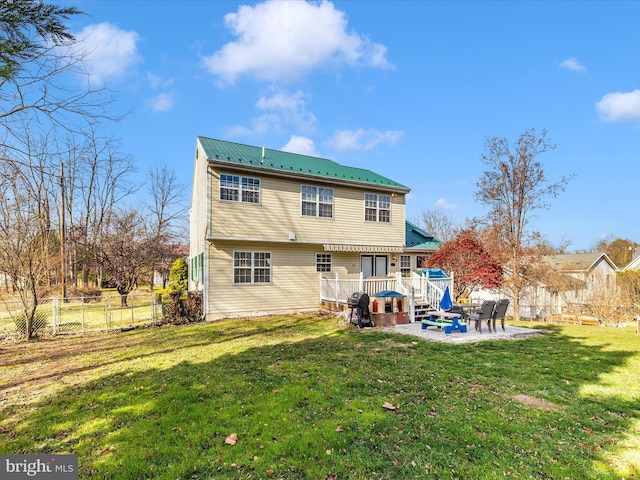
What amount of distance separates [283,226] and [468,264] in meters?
9.99

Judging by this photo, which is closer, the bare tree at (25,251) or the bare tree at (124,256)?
the bare tree at (25,251)

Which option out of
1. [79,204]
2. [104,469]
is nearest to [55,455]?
[104,469]

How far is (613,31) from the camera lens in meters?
12.7

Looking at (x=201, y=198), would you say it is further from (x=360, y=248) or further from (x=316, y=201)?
(x=360, y=248)

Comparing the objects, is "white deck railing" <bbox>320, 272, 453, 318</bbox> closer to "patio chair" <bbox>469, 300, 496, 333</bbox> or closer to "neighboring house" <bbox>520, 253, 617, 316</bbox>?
"patio chair" <bbox>469, 300, 496, 333</bbox>

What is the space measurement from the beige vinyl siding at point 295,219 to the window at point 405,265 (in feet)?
4.61

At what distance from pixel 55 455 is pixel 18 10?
16.4 feet

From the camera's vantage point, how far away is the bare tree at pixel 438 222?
39.8 meters

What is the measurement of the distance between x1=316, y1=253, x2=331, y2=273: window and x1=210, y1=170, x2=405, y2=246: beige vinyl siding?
0.92m

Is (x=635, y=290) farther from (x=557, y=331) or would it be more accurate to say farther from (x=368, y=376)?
(x=368, y=376)

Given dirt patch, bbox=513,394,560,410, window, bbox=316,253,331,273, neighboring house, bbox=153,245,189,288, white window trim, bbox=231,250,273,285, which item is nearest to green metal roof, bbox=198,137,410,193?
white window trim, bbox=231,250,273,285

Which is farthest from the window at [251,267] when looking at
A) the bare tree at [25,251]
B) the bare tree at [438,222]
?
the bare tree at [438,222]

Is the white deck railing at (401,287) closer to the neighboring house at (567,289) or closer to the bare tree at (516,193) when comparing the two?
the bare tree at (516,193)

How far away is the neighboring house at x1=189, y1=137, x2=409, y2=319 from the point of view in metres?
13.6
